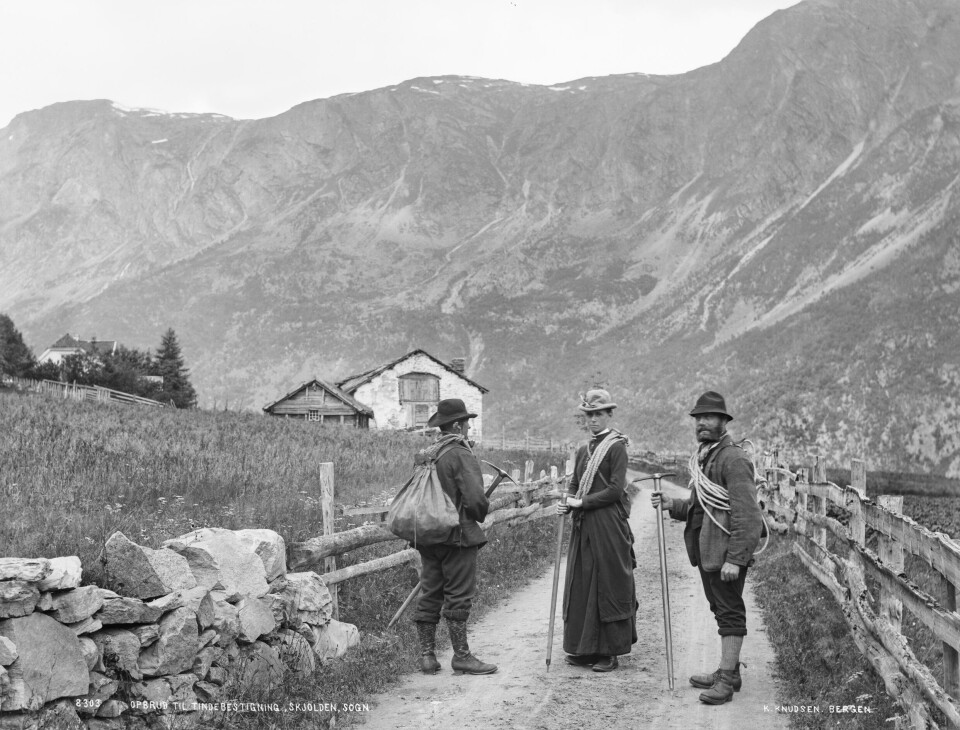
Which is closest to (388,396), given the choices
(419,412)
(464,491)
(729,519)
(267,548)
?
(419,412)

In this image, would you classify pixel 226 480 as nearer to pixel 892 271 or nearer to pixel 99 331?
pixel 892 271

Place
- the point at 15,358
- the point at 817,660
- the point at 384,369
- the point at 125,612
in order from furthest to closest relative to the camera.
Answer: the point at 384,369
the point at 15,358
the point at 817,660
the point at 125,612

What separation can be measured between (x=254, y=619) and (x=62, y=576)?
1.80m

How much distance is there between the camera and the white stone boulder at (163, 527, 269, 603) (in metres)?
6.18

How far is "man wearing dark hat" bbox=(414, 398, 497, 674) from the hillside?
60.5m

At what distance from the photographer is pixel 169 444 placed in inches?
694

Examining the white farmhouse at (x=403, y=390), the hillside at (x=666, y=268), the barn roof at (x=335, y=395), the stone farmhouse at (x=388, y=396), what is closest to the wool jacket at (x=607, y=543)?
the stone farmhouse at (x=388, y=396)

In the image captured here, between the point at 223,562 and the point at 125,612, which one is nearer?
the point at 125,612

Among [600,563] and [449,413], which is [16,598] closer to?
[449,413]

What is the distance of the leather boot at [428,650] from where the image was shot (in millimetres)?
7297

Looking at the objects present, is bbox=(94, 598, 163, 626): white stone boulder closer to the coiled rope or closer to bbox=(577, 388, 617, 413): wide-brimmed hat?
bbox=(577, 388, 617, 413): wide-brimmed hat

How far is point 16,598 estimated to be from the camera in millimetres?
4586

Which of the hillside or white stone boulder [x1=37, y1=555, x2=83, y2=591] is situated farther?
the hillside

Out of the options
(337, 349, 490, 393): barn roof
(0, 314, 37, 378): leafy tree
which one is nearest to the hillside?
(337, 349, 490, 393): barn roof
